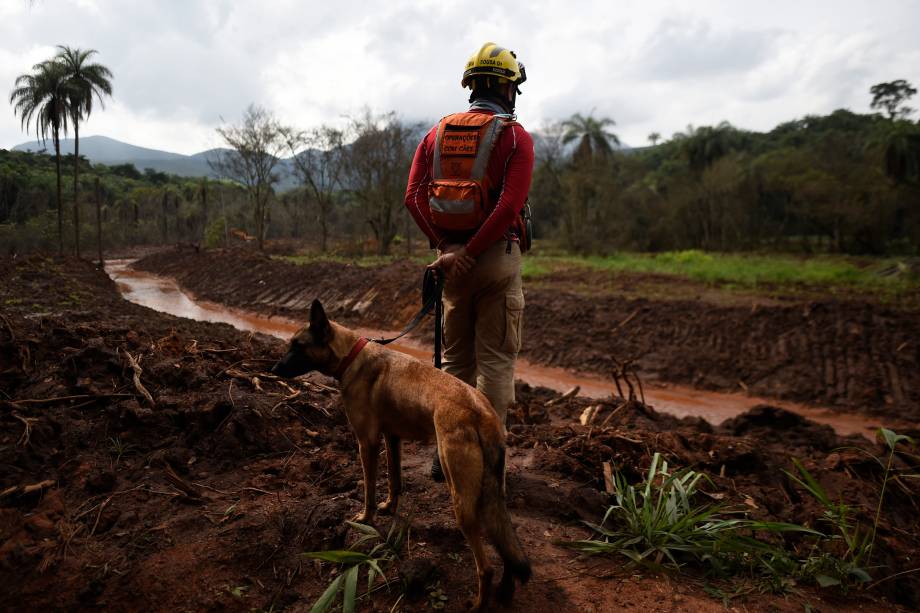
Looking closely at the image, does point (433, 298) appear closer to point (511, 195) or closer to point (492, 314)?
point (492, 314)

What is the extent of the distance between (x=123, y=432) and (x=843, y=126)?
57.6 m

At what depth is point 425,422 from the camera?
262 cm

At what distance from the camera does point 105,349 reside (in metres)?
4.57

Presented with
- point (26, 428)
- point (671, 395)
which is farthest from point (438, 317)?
point (671, 395)

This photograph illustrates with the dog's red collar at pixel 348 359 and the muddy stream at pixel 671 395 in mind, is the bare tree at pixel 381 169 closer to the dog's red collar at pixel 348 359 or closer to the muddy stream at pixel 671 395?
the muddy stream at pixel 671 395

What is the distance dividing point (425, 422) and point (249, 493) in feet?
5.00

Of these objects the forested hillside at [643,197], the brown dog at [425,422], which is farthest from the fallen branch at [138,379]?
the forested hillside at [643,197]

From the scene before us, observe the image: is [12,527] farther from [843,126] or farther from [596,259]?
[843,126]

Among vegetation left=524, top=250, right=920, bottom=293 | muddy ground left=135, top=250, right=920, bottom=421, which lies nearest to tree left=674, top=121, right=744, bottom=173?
vegetation left=524, top=250, right=920, bottom=293

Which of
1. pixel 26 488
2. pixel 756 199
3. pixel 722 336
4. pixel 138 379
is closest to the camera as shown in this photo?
pixel 26 488

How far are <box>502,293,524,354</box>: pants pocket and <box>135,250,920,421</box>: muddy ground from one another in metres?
5.07

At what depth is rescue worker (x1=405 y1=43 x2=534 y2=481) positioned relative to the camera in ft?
9.95

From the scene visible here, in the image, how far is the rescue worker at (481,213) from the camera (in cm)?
303

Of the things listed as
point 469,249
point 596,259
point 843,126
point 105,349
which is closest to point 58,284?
point 105,349
